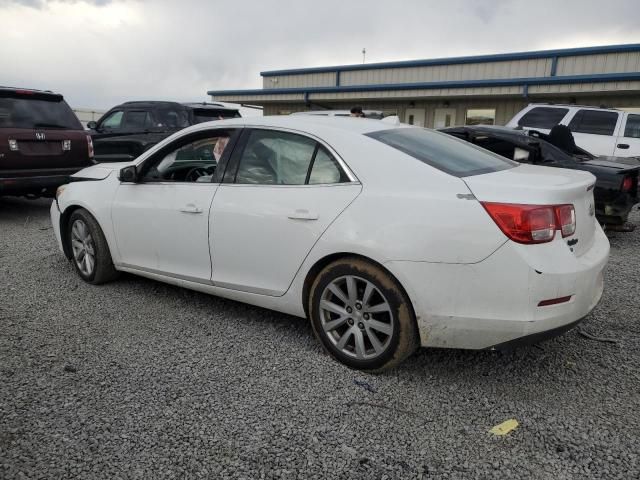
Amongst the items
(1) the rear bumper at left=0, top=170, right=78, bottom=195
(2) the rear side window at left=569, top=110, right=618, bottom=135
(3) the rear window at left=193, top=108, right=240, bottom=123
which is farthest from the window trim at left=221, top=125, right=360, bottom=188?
(2) the rear side window at left=569, top=110, right=618, bottom=135

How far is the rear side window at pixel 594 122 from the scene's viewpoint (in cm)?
1038

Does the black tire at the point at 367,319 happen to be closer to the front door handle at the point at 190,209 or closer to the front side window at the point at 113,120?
the front door handle at the point at 190,209

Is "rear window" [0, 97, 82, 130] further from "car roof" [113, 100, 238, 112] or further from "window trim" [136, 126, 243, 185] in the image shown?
"window trim" [136, 126, 243, 185]

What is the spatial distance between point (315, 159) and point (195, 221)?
3.51 feet

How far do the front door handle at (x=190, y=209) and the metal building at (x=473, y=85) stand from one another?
1441 centimetres

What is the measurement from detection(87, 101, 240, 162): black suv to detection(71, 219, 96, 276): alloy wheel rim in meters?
5.39

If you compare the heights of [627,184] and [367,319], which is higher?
[627,184]

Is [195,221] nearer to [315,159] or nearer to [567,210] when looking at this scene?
[315,159]

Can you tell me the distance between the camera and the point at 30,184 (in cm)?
741

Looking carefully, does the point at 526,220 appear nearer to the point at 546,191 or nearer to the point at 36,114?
the point at 546,191

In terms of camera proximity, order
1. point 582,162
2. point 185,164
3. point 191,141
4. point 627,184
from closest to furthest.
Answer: point 191,141 → point 185,164 → point 627,184 → point 582,162

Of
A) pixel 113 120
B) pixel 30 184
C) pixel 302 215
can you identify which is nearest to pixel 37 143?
pixel 30 184

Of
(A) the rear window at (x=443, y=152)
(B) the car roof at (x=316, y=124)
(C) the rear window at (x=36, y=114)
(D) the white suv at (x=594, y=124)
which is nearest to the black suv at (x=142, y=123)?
(C) the rear window at (x=36, y=114)

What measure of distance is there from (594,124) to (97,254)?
9.85 metres
